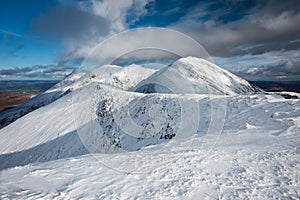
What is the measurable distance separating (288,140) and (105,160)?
12990 millimetres

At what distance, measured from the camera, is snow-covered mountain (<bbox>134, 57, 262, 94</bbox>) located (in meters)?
85.5

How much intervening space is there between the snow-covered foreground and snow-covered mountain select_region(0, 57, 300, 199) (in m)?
0.05

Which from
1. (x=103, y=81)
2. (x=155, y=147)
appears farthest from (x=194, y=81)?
(x=155, y=147)

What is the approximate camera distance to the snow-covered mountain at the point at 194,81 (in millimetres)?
85500

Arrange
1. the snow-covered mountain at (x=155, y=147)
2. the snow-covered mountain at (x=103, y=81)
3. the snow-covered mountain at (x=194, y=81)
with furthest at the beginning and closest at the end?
the snow-covered mountain at (x=103, y=81) < the snow-covered mountain at (x=194, y=81) < the snow-covered mountain at (x=155, y=147)

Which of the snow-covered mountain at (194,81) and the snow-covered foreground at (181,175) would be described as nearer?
the snow-covered foreground at (181,175)

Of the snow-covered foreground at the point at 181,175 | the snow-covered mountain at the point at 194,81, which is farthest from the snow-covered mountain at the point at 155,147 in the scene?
the snow-covered mountain at the point at 194,81

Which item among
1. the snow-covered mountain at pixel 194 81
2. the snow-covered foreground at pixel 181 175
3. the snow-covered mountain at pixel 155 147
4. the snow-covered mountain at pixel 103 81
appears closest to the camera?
the snow-covered foreground at pixel 181 175

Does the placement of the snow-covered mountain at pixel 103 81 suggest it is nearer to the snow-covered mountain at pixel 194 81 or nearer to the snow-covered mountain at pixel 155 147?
the snow-covered mountain at pixel 194 81

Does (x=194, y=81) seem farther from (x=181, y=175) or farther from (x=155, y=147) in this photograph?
(x=181, y=175)

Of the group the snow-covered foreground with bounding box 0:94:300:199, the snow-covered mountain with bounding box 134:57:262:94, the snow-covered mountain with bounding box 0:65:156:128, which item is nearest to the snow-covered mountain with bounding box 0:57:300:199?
the snow-covered foreground with bounding box 0:94:300:199

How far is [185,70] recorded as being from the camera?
104 m

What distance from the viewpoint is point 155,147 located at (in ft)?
55.0

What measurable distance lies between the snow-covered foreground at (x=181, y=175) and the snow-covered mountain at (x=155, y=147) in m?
0.05
